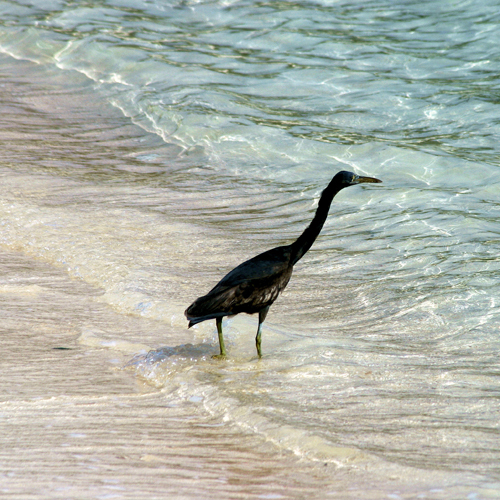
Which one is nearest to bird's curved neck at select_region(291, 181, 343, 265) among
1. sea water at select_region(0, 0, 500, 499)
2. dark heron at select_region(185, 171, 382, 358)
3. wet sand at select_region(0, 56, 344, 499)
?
dark heron at select_region(185, 171, 382, 358)

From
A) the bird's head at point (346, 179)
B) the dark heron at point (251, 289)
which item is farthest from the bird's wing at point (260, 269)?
the bird's head at point (346, 179)

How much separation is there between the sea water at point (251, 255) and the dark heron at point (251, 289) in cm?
40

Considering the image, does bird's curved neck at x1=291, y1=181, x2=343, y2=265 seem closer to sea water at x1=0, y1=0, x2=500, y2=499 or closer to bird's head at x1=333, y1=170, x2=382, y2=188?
bird's head at x1=333, y1=170, x2=382, y2=188

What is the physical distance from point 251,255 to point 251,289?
2.50 metres

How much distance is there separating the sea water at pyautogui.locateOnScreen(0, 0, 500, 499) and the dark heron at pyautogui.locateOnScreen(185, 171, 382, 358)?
0.40 metres

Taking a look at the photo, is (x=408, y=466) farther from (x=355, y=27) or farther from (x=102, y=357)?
(x=355, y=27)

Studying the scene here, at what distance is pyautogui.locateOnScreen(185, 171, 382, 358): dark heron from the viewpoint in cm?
485

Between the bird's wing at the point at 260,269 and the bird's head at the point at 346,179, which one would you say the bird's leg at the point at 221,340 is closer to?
the bird's wing at the point at 260,269

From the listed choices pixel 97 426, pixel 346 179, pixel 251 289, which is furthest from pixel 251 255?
pixel 97 426

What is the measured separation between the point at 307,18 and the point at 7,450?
635 inches

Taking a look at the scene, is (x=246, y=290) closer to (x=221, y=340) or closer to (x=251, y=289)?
(x=251, y=289)

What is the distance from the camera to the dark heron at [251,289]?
485cm

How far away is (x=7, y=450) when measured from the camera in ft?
12.1

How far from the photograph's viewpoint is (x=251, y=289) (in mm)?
4930
